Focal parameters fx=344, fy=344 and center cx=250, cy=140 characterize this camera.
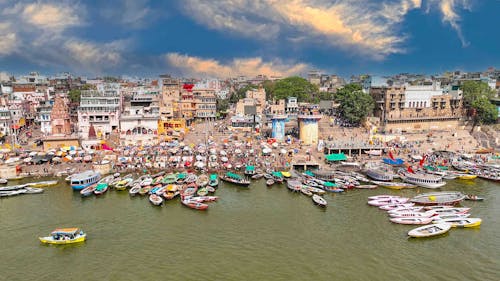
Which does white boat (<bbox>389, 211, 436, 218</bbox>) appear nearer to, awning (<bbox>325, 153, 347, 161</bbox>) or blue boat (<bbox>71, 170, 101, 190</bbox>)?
awning (<bbox>325, 153, 347, 161</bbox>)

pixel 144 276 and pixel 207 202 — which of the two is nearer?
pixel 144 276

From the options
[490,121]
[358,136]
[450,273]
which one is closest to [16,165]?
[450,273]

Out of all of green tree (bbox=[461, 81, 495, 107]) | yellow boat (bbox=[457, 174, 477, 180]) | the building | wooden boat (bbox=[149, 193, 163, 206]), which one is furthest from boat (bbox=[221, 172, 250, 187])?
green tree (bbox=[461, 81, 495, 107])

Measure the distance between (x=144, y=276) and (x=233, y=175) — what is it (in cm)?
1791

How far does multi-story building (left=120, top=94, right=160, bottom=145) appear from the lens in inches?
2005

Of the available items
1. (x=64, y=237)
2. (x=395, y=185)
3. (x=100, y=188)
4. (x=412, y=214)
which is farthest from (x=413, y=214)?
(x=100, y=188)

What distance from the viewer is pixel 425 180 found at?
36.4 metres

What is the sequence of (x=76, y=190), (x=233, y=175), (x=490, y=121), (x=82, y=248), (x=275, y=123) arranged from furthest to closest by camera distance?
1. (x=490, y=121)
2. (x=275, y=123)
3. (x=233, y=175)
4. (x=76, y=190)
5. (x=82, y=248)

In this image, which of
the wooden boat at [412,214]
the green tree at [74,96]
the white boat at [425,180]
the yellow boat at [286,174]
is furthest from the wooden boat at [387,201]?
the green tree at [74,96]

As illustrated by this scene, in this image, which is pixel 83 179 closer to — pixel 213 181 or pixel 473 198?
pixel 213 181

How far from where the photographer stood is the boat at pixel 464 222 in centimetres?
2714

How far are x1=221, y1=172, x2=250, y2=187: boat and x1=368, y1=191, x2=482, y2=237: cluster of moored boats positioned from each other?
12.5 meters

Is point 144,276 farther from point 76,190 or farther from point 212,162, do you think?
point 212,162

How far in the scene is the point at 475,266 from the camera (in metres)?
21.9
